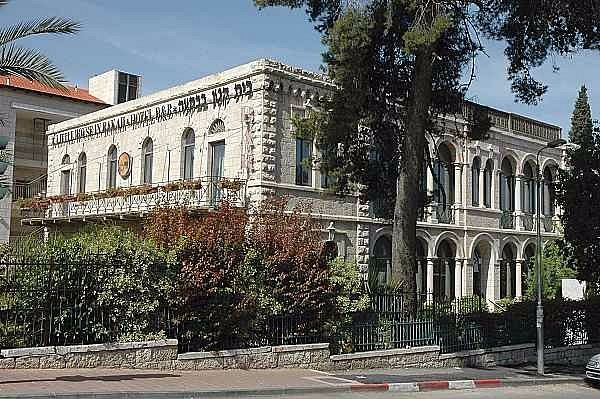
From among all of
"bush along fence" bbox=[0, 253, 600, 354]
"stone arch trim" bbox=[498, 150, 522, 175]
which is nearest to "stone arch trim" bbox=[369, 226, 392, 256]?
"bush along fence" bbox=[0, 253, 600, 354]

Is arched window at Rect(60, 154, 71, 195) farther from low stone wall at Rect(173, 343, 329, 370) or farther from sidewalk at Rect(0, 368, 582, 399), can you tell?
sidewalk at Rect(0, 368, 582, 399)

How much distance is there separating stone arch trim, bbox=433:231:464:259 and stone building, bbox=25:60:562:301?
0.06 m

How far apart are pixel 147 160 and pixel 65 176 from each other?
7306 mm

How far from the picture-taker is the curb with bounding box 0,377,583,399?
42.7ft

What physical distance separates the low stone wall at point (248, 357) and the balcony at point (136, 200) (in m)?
6.32

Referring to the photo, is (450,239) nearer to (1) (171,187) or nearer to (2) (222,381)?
(1) (171,187)

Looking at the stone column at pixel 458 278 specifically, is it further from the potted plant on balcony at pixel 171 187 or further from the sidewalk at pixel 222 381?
the sidewalk at pixel 222 381

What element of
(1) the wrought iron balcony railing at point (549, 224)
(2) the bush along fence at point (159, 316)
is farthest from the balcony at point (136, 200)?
(1) the wrought iron balcony railing at point (549, 224)

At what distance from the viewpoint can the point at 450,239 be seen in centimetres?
3606

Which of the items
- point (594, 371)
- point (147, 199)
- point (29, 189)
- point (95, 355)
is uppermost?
point (29, 189)

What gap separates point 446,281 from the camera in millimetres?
36719

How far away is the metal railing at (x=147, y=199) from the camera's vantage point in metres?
27.5

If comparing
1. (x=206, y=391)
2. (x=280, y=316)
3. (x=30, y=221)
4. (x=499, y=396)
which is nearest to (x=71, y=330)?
(x=206, y=391)

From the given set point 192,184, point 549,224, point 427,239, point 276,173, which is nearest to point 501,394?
point 276,173
